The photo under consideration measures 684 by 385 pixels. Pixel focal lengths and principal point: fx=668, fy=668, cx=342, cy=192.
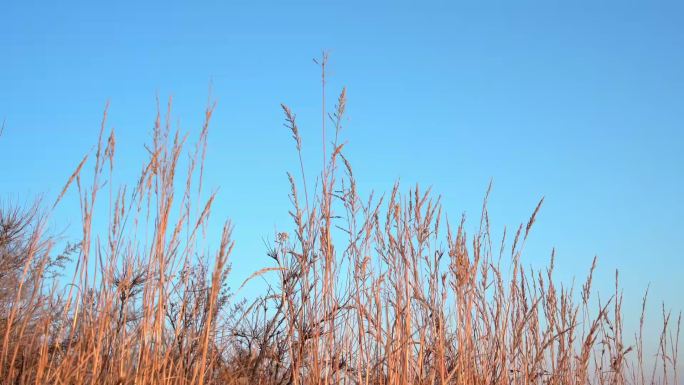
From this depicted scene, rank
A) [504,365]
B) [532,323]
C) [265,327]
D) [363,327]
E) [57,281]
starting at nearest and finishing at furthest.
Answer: [57,281], [363,327], [504,365], [532,323], [265,327]

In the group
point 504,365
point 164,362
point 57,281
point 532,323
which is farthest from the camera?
point 532,323

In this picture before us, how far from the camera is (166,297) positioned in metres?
2.35

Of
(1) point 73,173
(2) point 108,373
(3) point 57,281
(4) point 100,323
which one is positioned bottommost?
(2) point 108,373

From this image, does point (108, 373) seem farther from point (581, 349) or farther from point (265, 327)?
point (581, 349)

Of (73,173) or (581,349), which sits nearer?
(73,173)

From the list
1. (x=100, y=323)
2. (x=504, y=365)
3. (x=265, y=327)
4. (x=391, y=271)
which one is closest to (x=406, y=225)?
(x=391, y=271)

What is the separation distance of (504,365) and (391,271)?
749 millimetres

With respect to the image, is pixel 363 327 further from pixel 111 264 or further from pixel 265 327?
pixel 265 327

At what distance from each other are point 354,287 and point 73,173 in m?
1.27

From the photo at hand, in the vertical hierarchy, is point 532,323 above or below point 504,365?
above

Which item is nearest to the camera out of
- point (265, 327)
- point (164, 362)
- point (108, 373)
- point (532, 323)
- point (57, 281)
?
point (164, 362)

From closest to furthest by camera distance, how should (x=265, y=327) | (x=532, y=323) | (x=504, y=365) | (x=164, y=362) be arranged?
(x=164, y=362)
(x=504, y=365)
(x=532, y=323)
(x=265, y=327)

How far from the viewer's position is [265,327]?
14.5 feet

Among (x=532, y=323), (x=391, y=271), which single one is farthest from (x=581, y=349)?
(x=391, y=271)
